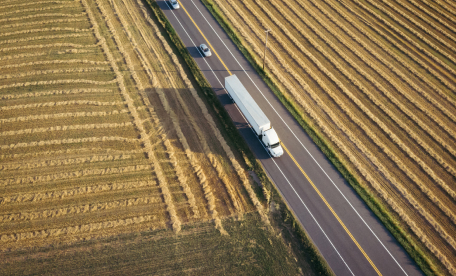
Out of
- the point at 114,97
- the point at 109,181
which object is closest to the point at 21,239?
the point at 109,181

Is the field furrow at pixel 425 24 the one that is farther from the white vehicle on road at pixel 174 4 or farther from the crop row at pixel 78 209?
the crop row at pixel 78 209

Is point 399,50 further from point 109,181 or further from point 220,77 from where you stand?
point 109,181

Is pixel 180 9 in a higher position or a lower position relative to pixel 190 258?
higher

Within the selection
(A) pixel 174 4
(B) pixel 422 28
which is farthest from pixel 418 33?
(A) pixel 174 4

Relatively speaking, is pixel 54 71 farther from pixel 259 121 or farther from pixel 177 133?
pixel 259 121

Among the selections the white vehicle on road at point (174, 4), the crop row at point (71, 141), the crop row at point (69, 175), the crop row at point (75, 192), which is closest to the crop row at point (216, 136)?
the white vehicle on road at point (174, 4)

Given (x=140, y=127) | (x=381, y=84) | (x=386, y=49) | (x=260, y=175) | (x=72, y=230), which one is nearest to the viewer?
(x=72, y=230)

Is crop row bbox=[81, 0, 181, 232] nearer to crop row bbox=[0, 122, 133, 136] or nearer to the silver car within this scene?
crop row bbox=[0, 122, 133, 136]
